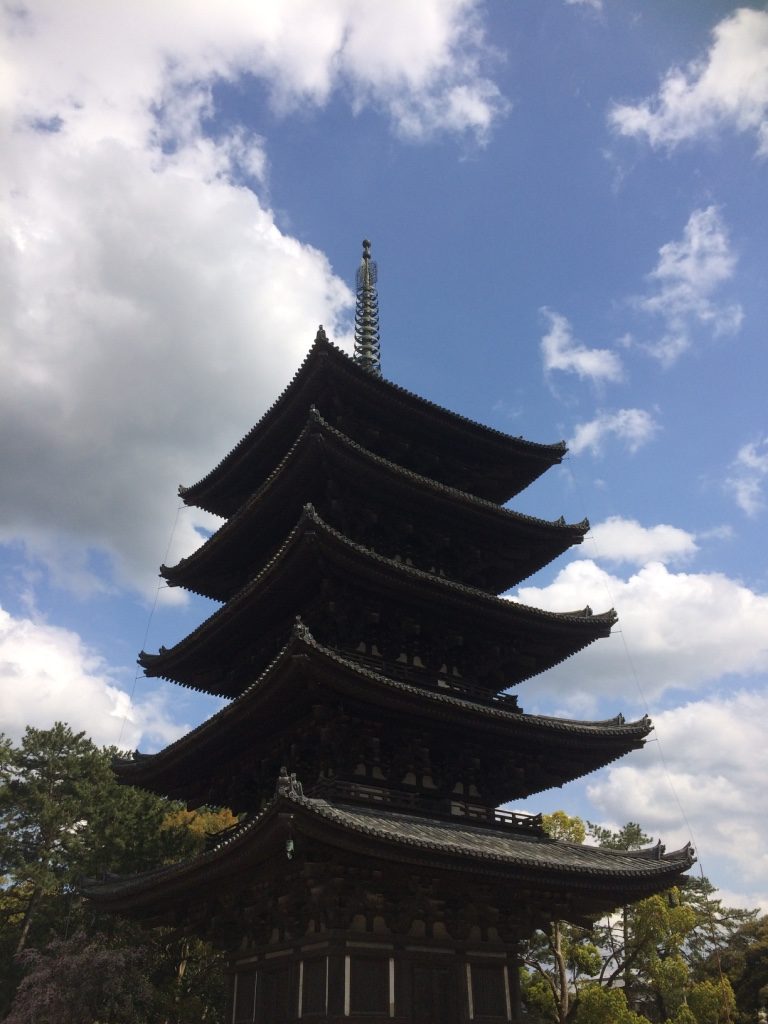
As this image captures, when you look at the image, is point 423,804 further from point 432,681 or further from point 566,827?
point 566,827

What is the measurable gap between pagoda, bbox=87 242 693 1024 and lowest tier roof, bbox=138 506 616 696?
0.07 m

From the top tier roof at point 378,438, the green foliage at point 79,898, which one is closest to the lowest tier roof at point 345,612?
the top tier roof at point 378,438

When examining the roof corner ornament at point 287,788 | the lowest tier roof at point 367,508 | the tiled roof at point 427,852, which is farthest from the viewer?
the lowest tier roof at point 367,508

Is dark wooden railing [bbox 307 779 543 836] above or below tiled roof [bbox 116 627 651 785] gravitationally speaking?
below

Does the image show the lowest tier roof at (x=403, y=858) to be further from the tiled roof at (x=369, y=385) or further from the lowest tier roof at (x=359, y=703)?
the tiled roof at (x=369, y=385)

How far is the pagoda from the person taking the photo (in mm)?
16172

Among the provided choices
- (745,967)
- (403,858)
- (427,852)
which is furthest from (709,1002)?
(403,858)

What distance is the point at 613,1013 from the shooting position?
35.6m

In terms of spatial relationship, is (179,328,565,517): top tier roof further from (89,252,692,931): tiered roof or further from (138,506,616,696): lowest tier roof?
(138,506,616,696): lowest tier roof

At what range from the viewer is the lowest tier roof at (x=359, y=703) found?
17.3 m

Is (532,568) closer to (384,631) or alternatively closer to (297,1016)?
(384,631)

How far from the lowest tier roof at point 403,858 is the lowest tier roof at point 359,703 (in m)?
2.18

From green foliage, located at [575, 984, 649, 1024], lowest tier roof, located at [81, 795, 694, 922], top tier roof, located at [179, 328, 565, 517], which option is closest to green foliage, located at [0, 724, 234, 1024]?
lowest tier roof, located at [81, 795, 694, 922]

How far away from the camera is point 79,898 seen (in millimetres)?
43094
